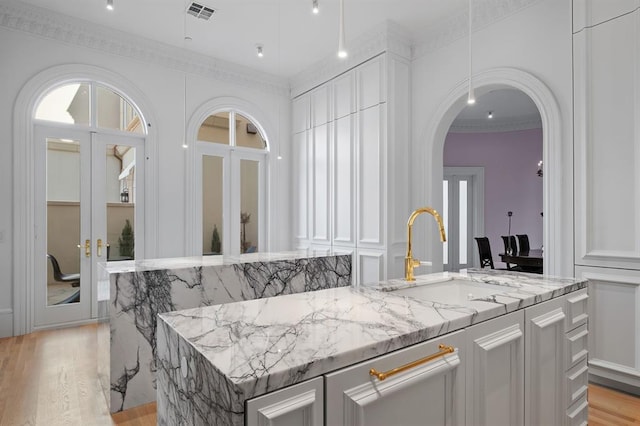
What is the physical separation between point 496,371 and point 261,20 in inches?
161

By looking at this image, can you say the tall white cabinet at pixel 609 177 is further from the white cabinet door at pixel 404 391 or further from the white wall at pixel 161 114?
the white wall at pixel 161 114

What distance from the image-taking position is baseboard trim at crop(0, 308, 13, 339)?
3.91 metres

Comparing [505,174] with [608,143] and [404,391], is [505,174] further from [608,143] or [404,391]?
[404,391]

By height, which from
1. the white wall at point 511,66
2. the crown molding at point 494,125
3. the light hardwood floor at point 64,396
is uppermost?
the crown molding at point 494,125

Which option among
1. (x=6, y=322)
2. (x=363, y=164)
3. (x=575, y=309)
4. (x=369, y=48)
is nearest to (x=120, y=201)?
(x=6, y=322)

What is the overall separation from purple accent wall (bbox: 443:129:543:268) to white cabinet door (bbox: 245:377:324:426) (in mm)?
7723

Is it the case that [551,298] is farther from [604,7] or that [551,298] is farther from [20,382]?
[20,382]

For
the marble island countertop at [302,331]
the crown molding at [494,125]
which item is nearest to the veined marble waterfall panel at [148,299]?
the marble island countertop at [302,331]

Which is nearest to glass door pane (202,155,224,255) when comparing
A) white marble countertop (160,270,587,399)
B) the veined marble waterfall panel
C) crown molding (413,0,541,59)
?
the veined marble waterfall panel

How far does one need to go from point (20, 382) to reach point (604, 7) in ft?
16.9

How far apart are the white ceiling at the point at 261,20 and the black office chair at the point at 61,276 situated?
273 centimetres

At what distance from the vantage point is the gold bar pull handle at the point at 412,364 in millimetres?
1089

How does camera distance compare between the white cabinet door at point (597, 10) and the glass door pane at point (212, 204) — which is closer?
the white cabinet door at point (597, 10)

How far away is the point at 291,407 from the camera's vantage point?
936 millimetres
